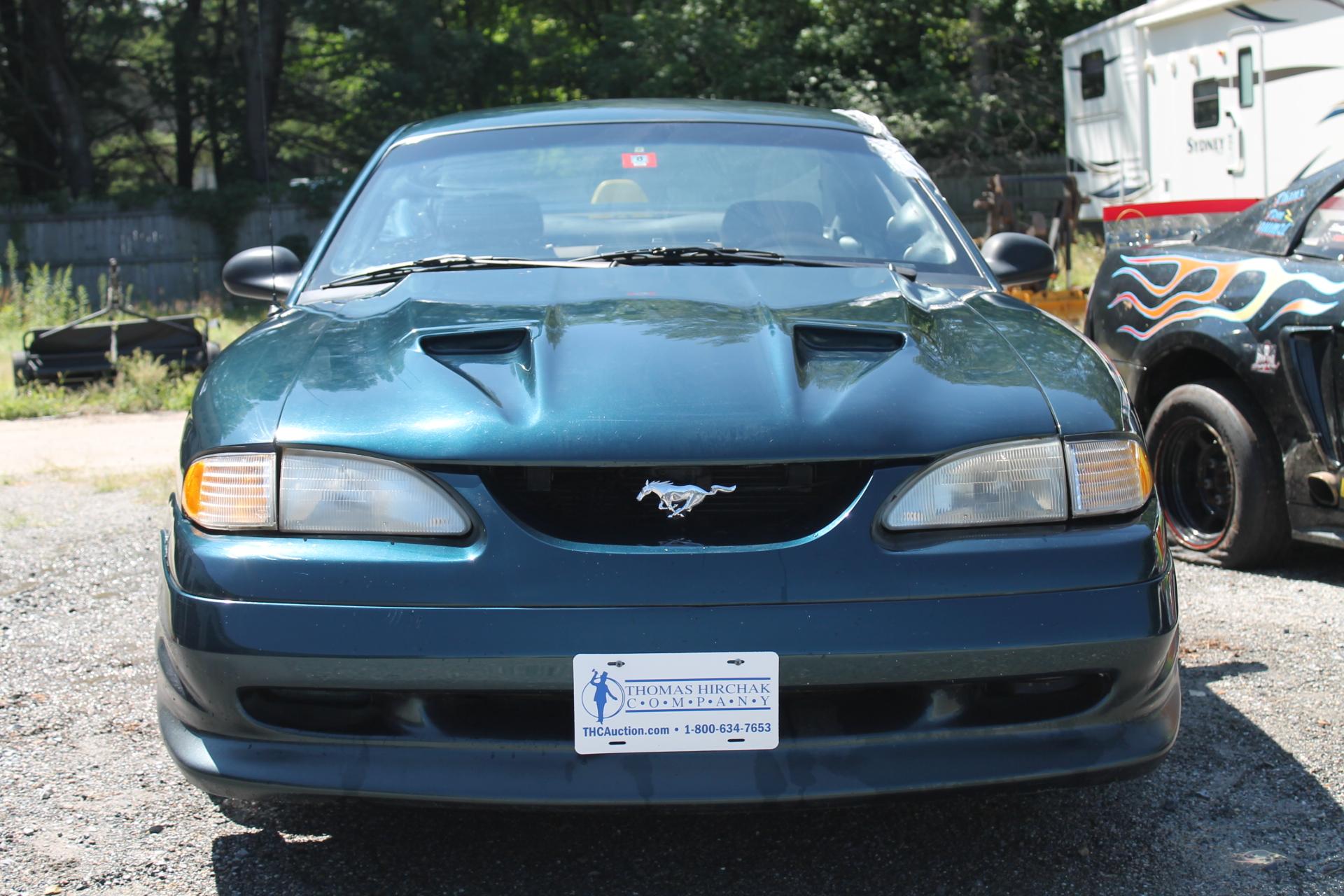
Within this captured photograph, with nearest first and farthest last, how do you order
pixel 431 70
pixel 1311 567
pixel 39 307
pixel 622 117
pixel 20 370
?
1. pixel 622 117
2. pixel 1311 567
3. pixel 20 370
4. pixel 39 307
5. pixel 431 70

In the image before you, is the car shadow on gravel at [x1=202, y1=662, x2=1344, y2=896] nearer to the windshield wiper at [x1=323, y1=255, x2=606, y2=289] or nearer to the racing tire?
the windshield wiper at [x1=323, y1=255, x2=606, y2=289]

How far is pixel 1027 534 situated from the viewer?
221 centimetres

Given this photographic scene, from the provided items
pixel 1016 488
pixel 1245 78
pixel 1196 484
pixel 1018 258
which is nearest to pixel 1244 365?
pixel 1196 484

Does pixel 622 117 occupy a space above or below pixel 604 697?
above

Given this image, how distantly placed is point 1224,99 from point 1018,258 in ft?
28.7

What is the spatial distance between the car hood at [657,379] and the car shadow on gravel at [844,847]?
0.67 metres

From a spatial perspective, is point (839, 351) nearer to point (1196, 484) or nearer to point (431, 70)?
point (1196, 484)

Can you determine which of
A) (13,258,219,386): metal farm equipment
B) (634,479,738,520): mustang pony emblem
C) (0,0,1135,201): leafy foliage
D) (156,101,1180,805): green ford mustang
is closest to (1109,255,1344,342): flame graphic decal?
(156,101,1180,805): green ford mustang

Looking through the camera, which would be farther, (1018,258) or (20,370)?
(20,370)

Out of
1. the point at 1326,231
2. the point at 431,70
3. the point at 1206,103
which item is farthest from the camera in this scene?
the point at 431,70

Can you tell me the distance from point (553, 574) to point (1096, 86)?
14.9 m

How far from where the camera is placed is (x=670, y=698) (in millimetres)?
2092

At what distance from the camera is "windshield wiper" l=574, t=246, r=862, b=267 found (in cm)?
309

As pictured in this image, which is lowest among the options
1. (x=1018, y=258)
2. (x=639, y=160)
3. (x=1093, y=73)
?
(x=1018, y=258)
